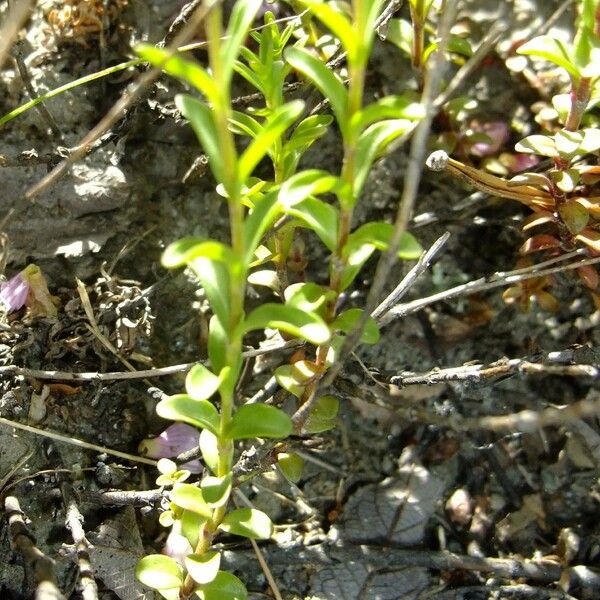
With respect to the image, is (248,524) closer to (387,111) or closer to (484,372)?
(484,372)

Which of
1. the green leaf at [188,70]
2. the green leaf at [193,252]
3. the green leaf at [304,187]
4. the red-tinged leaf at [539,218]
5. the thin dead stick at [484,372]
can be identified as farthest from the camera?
the red-tinged leaf at [539,218]

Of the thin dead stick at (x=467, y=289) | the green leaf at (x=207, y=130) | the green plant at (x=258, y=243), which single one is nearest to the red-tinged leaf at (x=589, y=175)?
the thin dead stick at (x=467, y=289)

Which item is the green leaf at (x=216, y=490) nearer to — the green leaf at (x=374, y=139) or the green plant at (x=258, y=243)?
the green plant at (x=258, y=243)

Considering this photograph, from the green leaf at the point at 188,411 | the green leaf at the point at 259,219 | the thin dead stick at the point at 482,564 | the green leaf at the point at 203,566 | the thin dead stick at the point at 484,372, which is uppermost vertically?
the green leaf at the point at 259,219

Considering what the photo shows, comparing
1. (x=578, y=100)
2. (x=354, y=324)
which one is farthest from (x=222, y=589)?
(x=578, y=100)

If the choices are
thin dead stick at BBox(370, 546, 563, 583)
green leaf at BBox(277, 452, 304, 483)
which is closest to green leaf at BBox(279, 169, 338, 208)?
green leaf at BBox(277, 452, 304, 483)
